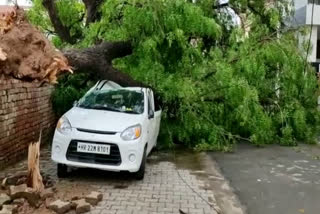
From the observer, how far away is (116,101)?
27.4 ft

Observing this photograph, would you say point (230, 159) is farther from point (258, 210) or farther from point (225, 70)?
point (258, 210)

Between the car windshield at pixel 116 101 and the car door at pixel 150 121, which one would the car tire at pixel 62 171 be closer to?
the car windshield at pixel 116 101

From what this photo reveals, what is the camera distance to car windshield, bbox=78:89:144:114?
26.6 feet

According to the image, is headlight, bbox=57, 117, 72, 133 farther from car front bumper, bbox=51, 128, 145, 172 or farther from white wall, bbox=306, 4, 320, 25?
white wall, bbox=306, 4, 320, 25

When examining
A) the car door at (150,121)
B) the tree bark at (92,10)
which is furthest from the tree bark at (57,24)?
the car door at (150,121)

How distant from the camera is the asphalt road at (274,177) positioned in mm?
6312

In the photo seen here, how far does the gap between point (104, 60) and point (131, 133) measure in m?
2.94

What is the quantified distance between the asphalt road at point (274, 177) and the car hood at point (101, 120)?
204 centimetres

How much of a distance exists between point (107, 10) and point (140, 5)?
710 millimetres

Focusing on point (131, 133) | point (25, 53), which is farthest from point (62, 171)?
point (25, 53)

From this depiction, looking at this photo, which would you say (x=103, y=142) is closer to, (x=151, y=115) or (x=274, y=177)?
(x=151, y=115)

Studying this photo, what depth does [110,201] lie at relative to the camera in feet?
20.4

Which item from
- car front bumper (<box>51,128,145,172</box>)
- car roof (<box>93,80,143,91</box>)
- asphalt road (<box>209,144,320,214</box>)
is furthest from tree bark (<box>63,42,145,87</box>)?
asphalt road (<box>209,144,320,214</box>)

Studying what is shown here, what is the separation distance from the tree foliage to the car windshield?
54.1 inches
